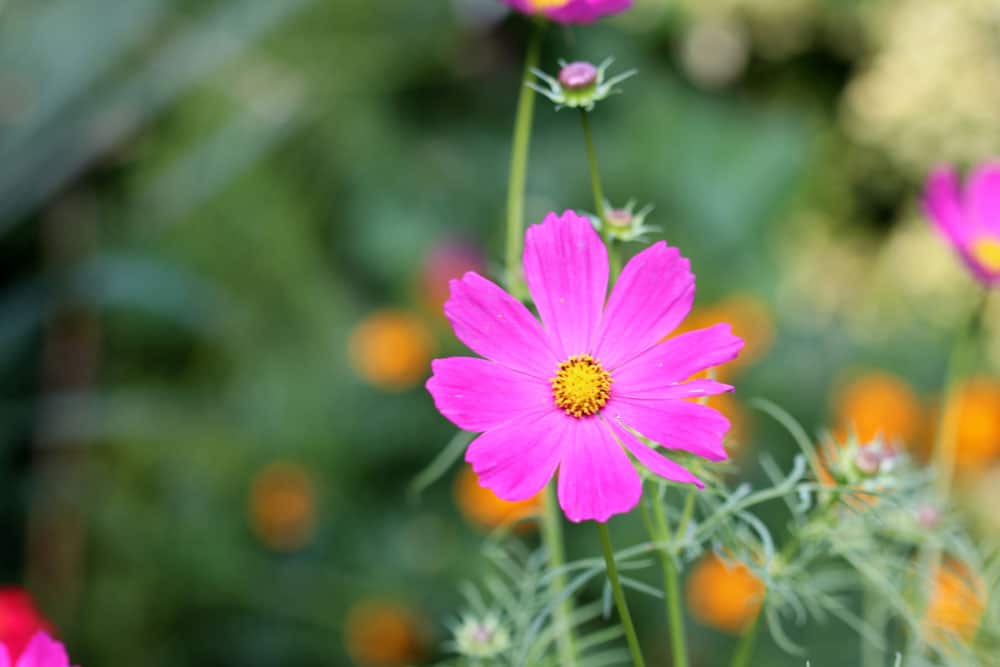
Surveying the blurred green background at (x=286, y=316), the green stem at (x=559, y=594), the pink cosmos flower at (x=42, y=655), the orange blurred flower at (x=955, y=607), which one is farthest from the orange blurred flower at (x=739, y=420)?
the pink cosmos flower at (x=42, y=655)

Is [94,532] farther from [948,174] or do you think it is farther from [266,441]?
[948,174]

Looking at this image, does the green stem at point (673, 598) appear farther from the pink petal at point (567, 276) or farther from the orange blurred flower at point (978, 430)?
the orange blurred flower at point (978, 430)

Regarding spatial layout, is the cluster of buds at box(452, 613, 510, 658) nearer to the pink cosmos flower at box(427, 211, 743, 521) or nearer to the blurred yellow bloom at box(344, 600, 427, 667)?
the pink cosmos flower at box(427, 211, 743, 521)

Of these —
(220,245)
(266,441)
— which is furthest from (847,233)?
(266,441)

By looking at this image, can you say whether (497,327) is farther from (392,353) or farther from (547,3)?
(392,353)

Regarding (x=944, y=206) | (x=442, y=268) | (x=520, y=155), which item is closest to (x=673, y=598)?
(x=520, y=155)

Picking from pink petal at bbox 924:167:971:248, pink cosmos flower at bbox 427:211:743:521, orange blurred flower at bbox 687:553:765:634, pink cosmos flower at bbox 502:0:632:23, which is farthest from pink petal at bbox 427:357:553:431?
orange blurred flower at bbox 687:553:765:634
